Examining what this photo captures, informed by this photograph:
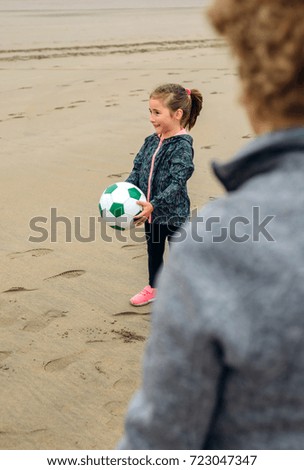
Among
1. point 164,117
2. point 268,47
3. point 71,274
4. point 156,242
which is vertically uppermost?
point 268,47

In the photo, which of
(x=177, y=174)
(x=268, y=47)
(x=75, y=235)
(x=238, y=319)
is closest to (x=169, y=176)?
(x=177, y=174)

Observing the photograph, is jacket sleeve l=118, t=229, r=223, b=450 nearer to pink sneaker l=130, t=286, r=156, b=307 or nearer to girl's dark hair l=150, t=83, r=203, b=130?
girl's dark hair l=150, t=83, r=203, b=130

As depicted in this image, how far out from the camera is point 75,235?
5438 mm

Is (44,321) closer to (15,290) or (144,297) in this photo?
(15,290)

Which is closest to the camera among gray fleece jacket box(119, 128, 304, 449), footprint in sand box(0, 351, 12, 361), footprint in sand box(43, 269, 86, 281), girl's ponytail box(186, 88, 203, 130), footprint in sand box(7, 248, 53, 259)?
gray fleece jacket box(119, 128, 304, 449)

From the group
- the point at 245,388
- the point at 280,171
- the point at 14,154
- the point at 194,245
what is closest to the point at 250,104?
the point at 280,171

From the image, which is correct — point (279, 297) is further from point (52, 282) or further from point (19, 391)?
point (52, 282)

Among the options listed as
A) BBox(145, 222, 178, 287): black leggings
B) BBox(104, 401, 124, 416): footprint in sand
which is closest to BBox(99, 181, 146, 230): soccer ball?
BBox(145, 222, 178, 287): black leggings

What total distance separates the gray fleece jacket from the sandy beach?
0.85 ft

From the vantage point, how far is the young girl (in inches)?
155

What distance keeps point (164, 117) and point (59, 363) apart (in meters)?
1.46

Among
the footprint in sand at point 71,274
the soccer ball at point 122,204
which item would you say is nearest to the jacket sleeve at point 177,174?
the soccer ball at point 122,204

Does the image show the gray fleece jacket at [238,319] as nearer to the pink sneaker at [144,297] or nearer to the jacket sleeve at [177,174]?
the jacket sleeve at [177,174]

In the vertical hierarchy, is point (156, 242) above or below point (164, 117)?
below
